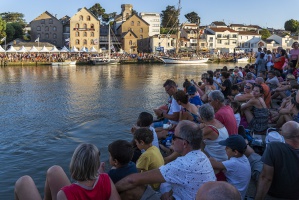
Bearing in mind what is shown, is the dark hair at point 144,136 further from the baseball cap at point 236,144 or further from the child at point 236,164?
the baseball cap at point 236,144

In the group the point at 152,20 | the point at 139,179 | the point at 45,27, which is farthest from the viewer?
the point at 152,20

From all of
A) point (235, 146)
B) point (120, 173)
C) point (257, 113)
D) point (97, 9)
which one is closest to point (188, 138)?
point (120, 173)

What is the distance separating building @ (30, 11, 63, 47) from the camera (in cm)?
9208

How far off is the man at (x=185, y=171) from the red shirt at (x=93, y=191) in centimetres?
38

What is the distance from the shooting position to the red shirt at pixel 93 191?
367cm

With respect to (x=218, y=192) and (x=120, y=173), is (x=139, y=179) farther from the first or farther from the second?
(x=218, y=192)

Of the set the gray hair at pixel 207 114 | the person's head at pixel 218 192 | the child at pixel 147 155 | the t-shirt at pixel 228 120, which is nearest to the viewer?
the person's head at pixel 218 192

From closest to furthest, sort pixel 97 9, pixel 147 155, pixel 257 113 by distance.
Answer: pixel 147 155 < pixel 257 113 < pixel 97 9

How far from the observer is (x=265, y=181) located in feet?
15.9

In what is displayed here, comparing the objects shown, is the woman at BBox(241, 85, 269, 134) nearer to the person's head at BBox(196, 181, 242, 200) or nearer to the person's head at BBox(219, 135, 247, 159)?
the person's head at BBox(219, 135, 247, 159)

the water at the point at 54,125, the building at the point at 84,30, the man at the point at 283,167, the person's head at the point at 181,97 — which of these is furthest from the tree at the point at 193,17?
the man at the point at 283,167

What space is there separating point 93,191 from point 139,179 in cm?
65

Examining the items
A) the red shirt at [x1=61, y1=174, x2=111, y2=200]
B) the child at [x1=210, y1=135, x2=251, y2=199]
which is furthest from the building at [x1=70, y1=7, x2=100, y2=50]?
the red shirt at [x1=61, y1=174, x2=111, y2=200]

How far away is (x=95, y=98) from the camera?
984 inches
